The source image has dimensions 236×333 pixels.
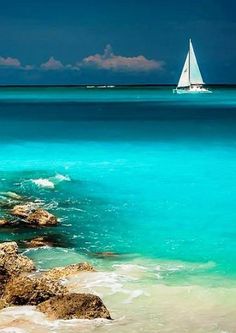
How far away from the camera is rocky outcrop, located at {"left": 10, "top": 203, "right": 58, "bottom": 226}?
1805 centimetres

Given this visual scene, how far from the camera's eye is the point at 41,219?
1809cm

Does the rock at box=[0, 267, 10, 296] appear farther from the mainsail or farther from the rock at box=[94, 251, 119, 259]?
the mainsail

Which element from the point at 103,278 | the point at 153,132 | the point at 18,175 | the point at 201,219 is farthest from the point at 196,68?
the point at 103,278

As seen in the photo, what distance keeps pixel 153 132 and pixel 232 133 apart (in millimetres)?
7029

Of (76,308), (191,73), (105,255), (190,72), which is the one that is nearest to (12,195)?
(105,255)

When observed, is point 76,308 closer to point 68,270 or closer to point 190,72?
point 68,270

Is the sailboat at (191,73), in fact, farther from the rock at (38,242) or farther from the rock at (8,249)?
the rock at (8,249)

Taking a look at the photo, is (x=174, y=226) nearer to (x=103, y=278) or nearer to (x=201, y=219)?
(x=201, y=219)

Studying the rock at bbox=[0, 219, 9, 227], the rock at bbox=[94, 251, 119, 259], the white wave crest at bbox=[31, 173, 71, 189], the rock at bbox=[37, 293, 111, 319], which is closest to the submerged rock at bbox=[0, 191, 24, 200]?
the white wave crest at bbox=[31, 173, 71, 189]

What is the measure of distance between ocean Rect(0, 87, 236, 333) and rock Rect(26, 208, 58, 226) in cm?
32

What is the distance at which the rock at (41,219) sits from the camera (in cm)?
1803

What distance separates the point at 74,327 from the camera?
10773mm

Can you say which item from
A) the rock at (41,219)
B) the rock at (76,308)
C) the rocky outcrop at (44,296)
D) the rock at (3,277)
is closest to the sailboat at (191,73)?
the rock at (41,219)

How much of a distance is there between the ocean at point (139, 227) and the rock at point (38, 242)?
0.29 meters
